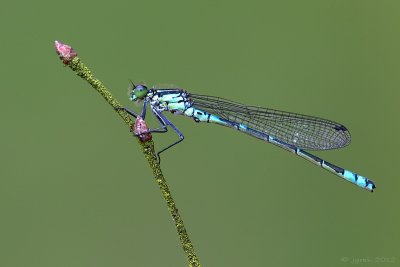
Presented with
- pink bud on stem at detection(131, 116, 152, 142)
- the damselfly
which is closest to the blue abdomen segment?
the damselfly

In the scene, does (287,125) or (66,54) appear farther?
(287,125)

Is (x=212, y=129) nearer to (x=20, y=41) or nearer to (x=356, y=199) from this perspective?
(x=356, y=199)

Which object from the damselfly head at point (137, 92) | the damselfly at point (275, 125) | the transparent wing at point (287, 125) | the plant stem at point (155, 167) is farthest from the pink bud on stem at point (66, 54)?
the transparent wing at point (287, 125)

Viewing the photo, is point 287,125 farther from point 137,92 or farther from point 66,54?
point 66,54

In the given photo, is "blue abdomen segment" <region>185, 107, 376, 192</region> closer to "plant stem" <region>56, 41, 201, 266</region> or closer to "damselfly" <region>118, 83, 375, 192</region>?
"damselfly" <region>118, 83, 375, 192</region>

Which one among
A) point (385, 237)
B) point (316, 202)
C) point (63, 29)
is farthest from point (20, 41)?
point (385, 237)

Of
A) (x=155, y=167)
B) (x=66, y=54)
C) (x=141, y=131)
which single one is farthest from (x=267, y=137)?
(x=66, y=54)
